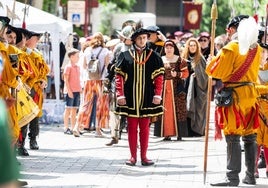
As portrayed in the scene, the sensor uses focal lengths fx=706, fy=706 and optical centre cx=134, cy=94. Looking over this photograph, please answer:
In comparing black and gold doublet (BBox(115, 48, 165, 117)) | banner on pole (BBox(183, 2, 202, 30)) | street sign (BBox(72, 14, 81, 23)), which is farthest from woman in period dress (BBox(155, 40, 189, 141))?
banner on pole (BBox(183, 2, 202, 30))

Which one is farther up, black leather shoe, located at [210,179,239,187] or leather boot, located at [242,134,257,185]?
leather boot, located at [242,134,257,185]

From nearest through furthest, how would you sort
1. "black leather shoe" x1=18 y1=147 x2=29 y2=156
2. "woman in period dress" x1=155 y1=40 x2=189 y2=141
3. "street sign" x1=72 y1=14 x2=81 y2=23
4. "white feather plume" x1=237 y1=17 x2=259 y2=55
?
"white feather plume" x1=237 y1=17 x2=259 y2=55, "black leather shoe" x1=18 y1=147 x2=29 y2=156, "woman in period dress" x1=155 y1=40 x2=189 y2=141, "street sign" x1=72 y1=14 x2=81 y2=23

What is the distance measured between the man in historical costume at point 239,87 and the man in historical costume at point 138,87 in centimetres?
167

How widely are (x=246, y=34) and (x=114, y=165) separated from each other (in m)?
2.95

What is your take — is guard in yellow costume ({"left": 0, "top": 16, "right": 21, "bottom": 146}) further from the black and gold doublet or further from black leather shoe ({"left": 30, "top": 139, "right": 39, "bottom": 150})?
black leather shoe ({"left": 30, "top": 139, "right": 39, "bottom": 150})

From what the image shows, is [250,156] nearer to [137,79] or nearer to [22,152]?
[137,79]

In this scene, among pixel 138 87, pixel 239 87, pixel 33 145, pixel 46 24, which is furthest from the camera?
pixel 46 24

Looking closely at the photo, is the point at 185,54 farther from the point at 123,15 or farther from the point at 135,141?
the point at 123,15

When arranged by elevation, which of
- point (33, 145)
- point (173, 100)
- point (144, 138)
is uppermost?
point (173, 100)

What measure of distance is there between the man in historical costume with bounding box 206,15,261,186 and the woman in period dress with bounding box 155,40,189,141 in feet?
16.3

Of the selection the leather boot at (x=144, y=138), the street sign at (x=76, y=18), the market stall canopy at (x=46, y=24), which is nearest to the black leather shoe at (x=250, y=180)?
the leather boot at (x=144, y=138)

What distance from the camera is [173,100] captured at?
12.6 m

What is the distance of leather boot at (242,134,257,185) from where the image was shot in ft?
23.8

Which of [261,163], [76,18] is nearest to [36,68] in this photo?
[261,163]
